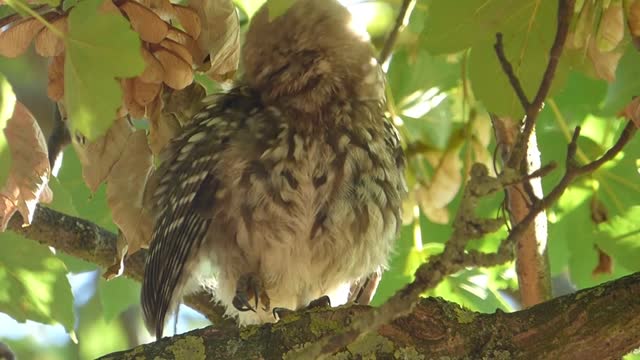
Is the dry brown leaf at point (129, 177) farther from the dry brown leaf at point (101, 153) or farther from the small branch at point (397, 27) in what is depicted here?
the small branch at point (397, 27)

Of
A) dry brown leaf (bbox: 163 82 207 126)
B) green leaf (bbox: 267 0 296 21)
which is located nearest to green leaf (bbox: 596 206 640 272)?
dry brown leaf (bbox: 163 82 207 126)

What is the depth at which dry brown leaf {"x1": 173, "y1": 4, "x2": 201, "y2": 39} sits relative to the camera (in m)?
2.73

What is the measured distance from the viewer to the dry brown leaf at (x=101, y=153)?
9.03 feet

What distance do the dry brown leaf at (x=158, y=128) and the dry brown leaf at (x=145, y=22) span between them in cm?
36

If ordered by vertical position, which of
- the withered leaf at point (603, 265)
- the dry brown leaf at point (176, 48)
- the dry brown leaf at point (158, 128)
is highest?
the dry brown leaf at point (158, 128)

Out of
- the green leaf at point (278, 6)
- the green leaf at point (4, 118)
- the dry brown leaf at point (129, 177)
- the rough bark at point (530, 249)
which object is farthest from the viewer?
the rough bark at point (530, 249)

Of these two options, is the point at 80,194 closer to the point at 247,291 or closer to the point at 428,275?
the point at 247,291

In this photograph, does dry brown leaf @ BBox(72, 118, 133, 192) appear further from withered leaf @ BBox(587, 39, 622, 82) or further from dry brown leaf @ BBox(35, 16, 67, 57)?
withered leaf @ BBox(587, 39, 622, 82)

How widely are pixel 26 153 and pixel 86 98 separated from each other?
1.40ft

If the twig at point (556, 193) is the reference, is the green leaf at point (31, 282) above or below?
above

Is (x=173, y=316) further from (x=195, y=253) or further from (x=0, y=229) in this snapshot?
(x=0, y=229)

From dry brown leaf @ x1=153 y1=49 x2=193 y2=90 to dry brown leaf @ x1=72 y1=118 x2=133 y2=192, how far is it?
21 cm

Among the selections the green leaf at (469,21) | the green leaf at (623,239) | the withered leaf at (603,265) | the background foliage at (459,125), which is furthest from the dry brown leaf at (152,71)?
the withered leaf at (603,265)

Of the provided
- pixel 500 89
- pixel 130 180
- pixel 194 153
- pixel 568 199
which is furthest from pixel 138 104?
pixel 568 199
